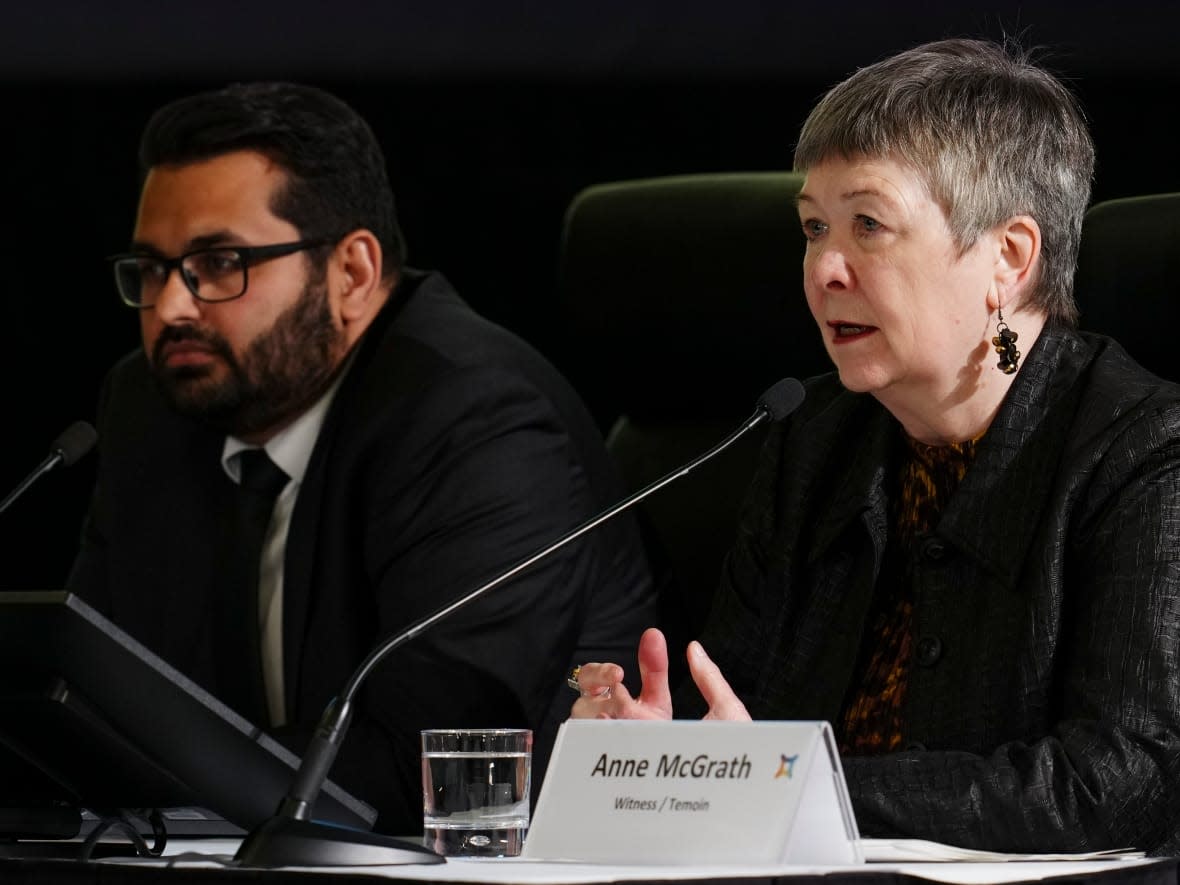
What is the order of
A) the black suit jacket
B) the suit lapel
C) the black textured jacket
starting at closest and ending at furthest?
the black textured jacket, the black suit jacket, the suit lapel

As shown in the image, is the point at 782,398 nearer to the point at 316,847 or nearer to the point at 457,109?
the point at 316,847

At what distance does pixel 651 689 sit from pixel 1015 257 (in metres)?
0.53

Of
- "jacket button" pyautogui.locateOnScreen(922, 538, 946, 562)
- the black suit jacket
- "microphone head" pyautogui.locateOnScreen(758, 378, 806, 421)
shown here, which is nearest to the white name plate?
"microphone head" pyautogui.locateOnScreen(758, 378, 806, 421)

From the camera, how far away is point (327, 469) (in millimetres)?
2359

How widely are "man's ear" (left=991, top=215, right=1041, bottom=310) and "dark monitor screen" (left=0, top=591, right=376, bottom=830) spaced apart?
78 centimetres

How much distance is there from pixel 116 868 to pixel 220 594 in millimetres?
1315

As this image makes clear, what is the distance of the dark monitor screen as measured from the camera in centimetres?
131

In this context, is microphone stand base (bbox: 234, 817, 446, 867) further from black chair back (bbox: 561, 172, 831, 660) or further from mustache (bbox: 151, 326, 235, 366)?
mustache (bbox: 151, 326, 235, 366)

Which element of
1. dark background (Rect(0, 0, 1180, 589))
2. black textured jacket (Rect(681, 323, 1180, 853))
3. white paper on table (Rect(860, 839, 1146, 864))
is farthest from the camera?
dark background (Rect(0, 0, 1180, 589))

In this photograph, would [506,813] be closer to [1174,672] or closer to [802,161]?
[1174,672]

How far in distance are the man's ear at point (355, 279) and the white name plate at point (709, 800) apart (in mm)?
1383

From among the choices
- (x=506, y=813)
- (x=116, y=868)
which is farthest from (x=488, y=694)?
(x=116, y=868)

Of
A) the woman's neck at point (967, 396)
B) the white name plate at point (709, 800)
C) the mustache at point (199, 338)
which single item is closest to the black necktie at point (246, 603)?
the mustache at point (199, 338)

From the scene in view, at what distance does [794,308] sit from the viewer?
2.35 metres
